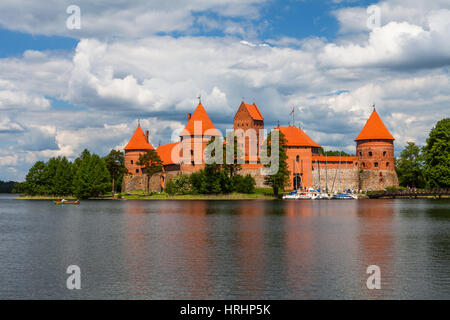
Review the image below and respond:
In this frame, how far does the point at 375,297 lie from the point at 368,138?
6933cm

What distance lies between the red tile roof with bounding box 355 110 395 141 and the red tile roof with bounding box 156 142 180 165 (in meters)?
29.7

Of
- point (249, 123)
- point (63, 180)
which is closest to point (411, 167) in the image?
point (249, 123)

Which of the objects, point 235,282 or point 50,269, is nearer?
point 235,282

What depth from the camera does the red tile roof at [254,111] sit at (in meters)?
90.7

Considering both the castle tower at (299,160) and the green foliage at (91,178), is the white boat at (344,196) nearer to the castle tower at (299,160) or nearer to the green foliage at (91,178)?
the castle tower at (299,160)

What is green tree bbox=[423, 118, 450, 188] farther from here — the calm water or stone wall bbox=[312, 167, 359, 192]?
the calm water

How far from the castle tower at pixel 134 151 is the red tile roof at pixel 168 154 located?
10.8 feet

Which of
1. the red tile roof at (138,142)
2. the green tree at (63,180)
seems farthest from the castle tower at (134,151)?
the green tree at (63,180)

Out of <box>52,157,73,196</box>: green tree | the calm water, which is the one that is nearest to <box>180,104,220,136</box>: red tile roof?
<box>52,157,73,196</box>: green tree

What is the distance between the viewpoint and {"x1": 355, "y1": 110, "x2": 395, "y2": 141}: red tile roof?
7894 centimetres

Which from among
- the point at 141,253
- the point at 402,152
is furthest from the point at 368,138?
the point at 141,253

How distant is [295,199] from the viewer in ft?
229

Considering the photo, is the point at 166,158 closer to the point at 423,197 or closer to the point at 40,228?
the point at 423,197
